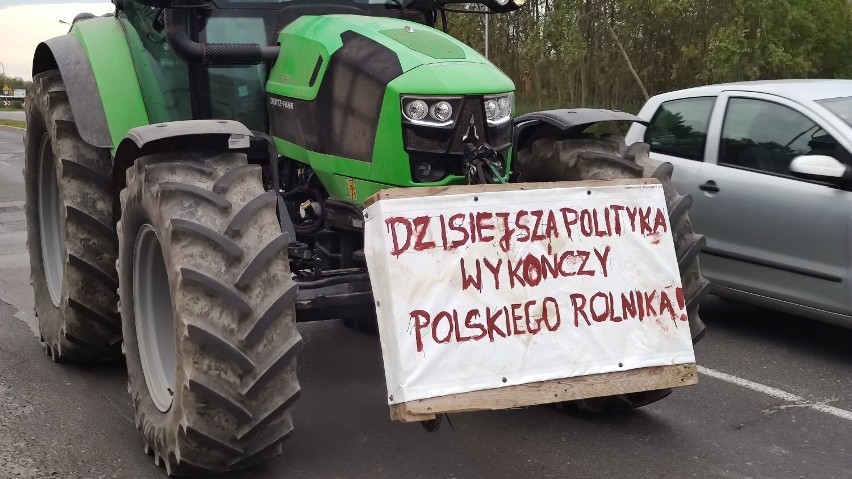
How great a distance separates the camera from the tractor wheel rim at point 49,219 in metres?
6.41

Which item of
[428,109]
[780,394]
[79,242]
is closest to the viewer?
[428,109]

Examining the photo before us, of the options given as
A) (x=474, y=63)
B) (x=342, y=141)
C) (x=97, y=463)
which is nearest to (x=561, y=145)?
(x=474, y=63)

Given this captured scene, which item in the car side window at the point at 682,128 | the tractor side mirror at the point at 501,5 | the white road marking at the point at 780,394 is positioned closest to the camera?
the white road marking at the point at 780,394

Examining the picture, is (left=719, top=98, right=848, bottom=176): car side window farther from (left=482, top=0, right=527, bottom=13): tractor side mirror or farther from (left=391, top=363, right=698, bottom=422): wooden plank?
(left=391, top=363, right=698, bottom=422): wooden plank

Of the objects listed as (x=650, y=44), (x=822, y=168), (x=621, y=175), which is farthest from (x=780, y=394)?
(x=650, y=44)

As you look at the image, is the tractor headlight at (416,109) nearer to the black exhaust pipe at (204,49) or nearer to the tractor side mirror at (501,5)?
the black exhaust pipe at (204,49)

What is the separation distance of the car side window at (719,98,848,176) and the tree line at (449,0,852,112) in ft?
31.9

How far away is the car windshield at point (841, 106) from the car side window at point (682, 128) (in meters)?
0.84

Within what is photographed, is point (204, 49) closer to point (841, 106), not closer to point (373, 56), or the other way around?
point (373, 56)

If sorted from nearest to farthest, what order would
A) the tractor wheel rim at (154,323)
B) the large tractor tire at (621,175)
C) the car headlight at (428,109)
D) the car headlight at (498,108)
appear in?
the car headlight at (428,109) → the car headlight at (498,108) → the tractor wheel rim at (154,323) → the large tractor tire at (621,175)

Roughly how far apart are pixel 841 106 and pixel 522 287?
3562 mm

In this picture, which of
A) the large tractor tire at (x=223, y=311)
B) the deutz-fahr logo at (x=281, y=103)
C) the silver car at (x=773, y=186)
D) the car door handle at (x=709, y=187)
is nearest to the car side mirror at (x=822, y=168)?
the silver car at (x=773, y=186)

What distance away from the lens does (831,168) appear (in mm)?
6164

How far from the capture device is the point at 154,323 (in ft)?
15.7
